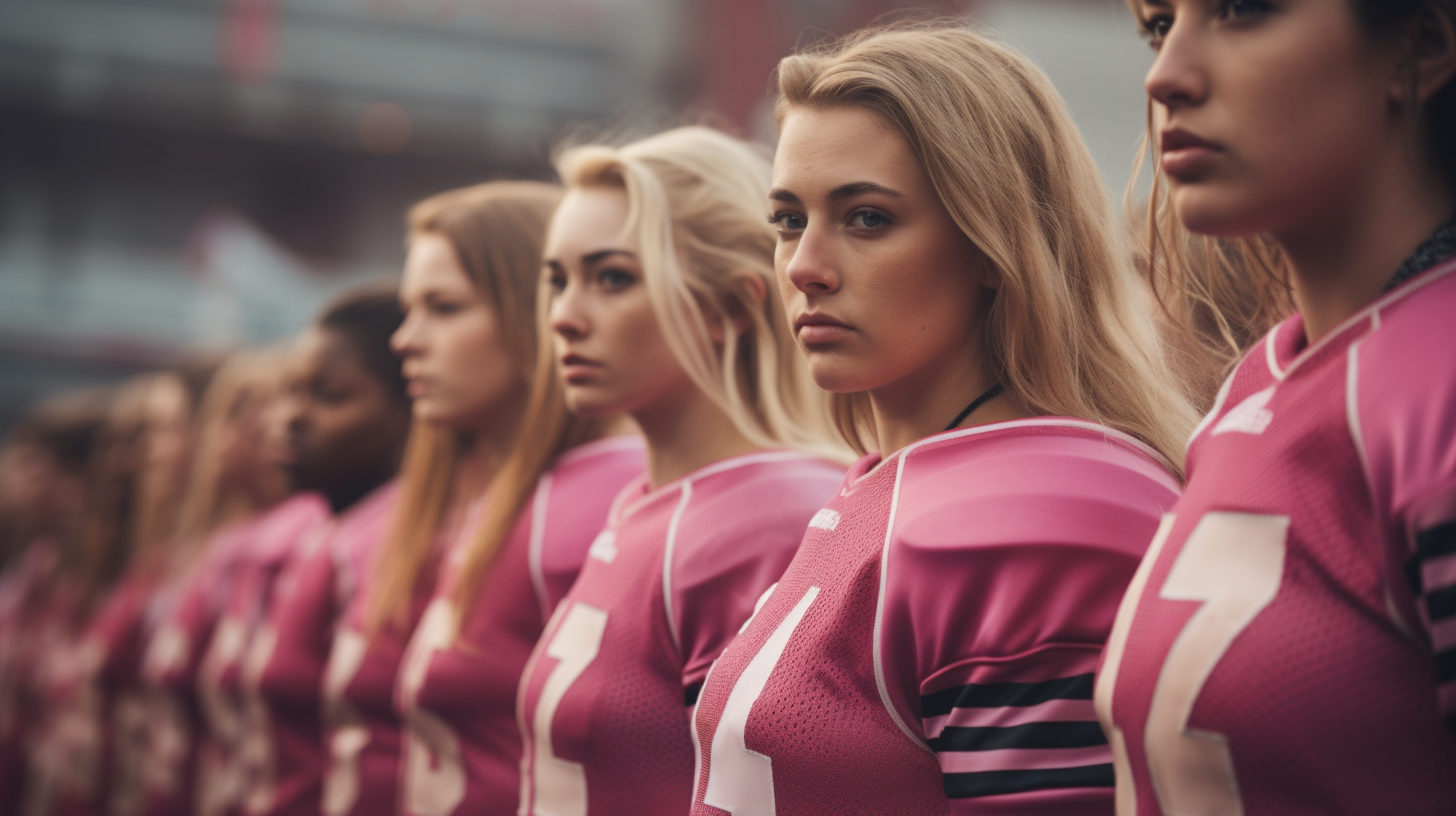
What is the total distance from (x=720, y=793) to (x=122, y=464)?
5.76 m

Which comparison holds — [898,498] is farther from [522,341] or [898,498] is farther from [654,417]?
[522,341]

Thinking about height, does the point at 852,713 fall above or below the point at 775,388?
below

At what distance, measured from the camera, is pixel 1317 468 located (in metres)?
1.26

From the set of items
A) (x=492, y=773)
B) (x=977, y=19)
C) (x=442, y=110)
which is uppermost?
(x=442, y=110)

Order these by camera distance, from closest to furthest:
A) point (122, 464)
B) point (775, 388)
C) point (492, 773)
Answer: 1. point (775, 388)
2. point (492, 773)
3. point (122, 464)

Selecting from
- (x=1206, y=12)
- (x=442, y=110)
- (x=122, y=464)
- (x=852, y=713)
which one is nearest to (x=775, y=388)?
(x=852, y=713)

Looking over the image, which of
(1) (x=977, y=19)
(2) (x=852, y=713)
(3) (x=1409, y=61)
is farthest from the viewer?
(1) (x=977, y=19)

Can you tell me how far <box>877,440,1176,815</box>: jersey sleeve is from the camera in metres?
1.49

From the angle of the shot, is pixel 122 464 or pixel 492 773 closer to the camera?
pixel 492 773

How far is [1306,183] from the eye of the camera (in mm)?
1300

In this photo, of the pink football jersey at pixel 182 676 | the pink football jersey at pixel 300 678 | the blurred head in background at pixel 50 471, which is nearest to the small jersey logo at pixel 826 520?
the pink football jersey at pixel 300 678

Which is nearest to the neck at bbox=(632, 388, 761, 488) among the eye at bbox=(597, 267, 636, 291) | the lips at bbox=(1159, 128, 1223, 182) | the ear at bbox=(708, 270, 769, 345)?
the ear at bbox=(708, 270, 769, 345)

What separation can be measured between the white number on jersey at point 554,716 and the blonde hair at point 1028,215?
918mm

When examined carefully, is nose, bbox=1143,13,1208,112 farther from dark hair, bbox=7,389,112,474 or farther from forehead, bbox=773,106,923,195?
dark hair, bbox=7,389,112,474
